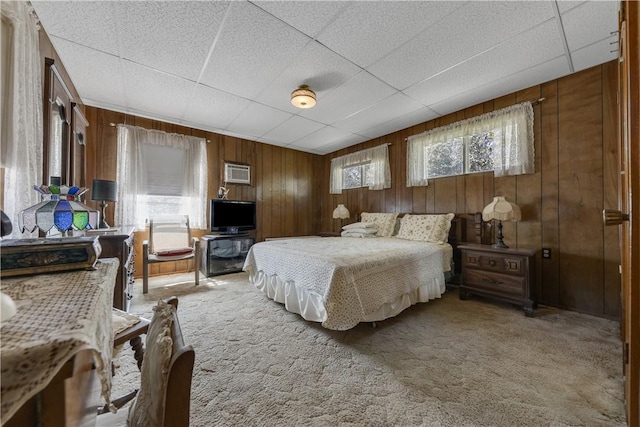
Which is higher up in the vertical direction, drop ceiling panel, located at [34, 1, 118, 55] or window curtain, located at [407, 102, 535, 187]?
drop ceiling panel, located at [34, 1, 118, 55]

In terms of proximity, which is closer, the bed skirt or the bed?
the bed

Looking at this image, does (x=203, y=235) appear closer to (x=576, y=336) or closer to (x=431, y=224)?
(x=431, y=224)

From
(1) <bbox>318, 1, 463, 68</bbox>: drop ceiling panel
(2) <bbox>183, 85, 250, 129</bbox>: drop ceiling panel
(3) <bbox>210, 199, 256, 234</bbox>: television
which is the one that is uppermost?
(2) <bbox>183, 85, 250, 129</bbox>: drop ceiling panel

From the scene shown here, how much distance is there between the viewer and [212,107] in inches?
131

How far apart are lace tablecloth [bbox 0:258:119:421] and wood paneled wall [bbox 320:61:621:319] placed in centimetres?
371

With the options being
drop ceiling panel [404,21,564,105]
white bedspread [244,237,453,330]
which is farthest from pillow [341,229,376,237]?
drop ceiling panel [404,21,564,105]

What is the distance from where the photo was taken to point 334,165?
17.8ft

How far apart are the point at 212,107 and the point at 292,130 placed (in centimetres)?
138

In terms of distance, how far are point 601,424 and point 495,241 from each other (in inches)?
84.1

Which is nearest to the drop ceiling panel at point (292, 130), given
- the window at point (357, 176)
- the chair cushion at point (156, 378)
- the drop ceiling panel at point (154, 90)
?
the window at point (357, 176)

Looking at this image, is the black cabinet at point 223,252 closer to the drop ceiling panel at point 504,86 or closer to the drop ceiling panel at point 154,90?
the drop ceiling panel at point 154,90

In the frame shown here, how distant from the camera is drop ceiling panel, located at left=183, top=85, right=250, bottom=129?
297 centimetres

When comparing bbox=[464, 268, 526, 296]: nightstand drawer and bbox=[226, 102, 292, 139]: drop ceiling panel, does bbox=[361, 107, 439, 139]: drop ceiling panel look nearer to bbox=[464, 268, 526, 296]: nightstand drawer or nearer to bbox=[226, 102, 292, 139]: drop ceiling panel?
bbox=[226, 102, 292, 139]: drop ceiling panel

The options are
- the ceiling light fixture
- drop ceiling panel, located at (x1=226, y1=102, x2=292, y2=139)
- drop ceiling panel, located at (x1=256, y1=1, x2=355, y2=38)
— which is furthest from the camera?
drop ceiling panel, located at (x1=226, y1=102, x2=292, y2=139)
